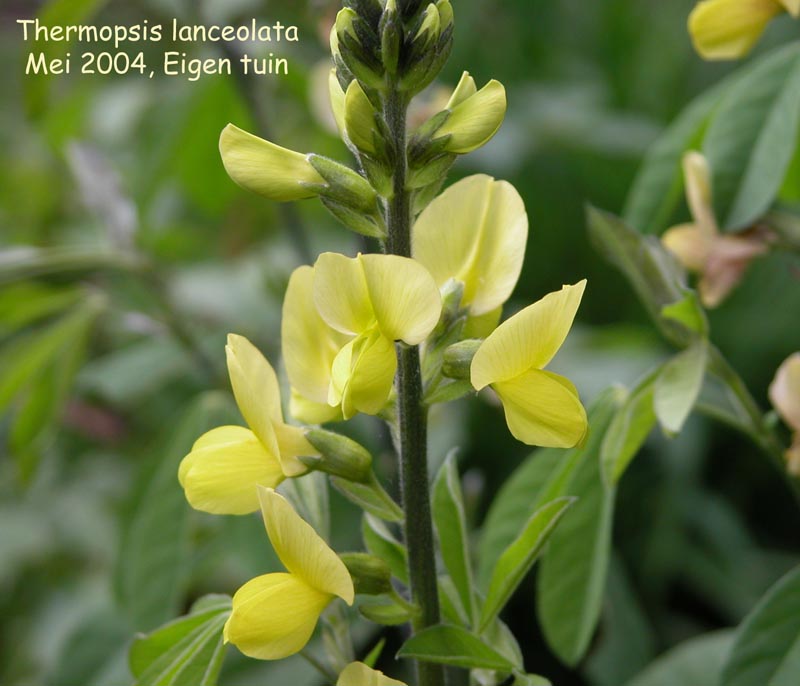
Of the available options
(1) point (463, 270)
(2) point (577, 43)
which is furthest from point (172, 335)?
(2) point (577, 43)

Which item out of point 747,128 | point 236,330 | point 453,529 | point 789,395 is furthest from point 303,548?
point 236,330

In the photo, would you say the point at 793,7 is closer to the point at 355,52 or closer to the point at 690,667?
the point at 355,52

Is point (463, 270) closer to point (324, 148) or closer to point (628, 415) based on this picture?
point (628, 415)

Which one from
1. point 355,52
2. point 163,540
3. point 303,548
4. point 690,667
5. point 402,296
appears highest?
point 355,52

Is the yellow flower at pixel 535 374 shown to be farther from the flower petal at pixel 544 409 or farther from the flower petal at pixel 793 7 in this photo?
the flower petal at pixel 793 7

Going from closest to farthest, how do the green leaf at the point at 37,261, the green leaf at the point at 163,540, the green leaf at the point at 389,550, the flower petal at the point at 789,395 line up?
the green leaf at the point at 389,550
the flower petal at the point at 789,395
the green leaf at the point at 163,540
the green leaf at the point at 37,261

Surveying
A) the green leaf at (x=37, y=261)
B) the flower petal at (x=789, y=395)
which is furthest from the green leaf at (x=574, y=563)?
the green leaf at (x=37, y=261)

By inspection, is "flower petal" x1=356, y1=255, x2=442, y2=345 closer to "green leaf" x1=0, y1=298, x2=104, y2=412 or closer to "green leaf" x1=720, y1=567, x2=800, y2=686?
"green leaf" x1=720, y1=567, x2=800, y2=686

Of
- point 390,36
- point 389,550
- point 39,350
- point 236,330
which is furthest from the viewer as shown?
point 236,330
